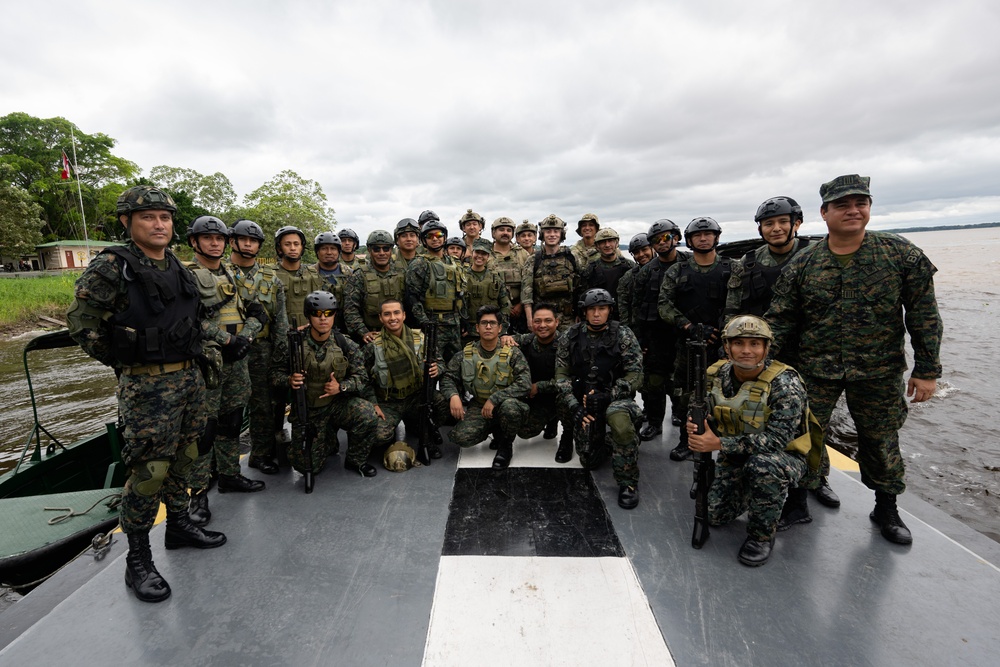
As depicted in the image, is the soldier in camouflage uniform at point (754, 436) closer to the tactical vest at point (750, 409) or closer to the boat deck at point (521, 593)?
the tactical vest at point (750, 409)

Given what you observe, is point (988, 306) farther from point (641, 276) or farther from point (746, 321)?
point (746, 321)

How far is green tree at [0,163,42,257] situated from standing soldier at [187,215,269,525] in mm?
42662

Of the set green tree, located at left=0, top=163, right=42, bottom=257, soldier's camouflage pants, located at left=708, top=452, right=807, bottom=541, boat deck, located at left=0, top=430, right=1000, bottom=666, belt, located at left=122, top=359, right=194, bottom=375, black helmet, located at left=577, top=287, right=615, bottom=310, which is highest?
green tree, located at left=0, top=163, right=42, bottom=257

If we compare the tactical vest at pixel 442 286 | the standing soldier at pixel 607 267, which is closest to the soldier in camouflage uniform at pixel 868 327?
the standing soldier at pixel 607 267

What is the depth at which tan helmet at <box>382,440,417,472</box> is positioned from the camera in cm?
455

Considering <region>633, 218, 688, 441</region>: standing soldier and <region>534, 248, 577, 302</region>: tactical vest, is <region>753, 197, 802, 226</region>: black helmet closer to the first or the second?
<region>633, 218, 688, 441</region>: standing soldier

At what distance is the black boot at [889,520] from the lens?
3291mm

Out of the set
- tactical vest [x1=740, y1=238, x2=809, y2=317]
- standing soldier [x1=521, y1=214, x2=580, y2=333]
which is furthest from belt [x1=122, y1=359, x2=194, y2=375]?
tactical vest [x1=740, y1=238, x2=809, y2=317]

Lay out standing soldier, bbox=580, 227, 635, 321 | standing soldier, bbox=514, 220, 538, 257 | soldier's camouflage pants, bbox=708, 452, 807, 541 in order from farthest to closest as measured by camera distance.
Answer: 1. standing soldier, bbox=514, 220, 538, 257
2. standing soldier, bbox=580, 227, 635, 321
3. soldier's camouflage pants, bbox=708, 452, 807, 541

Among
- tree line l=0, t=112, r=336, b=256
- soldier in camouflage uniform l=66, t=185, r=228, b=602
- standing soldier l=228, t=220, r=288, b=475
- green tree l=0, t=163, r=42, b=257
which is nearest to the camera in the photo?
soldier in camouflage uniform l=66, t=185, r=228, b=602

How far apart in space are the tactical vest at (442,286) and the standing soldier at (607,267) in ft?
6.12

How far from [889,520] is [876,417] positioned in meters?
0.78

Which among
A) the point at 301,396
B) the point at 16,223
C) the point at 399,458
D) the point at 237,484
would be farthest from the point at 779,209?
the point at 16,223

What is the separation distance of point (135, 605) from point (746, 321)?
4347 mm
